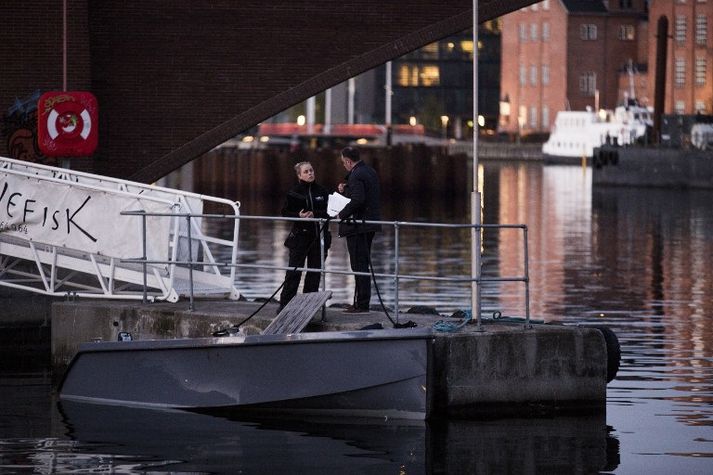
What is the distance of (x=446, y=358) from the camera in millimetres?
17641

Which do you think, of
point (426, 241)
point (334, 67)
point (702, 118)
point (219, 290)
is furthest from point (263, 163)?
point (219, 290)

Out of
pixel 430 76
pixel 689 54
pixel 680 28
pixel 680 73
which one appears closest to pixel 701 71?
pixel 689 54

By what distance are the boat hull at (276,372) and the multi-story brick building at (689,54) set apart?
110866 millimetres

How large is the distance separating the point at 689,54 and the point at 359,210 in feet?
374

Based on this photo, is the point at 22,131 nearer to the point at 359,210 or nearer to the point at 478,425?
the point at 359,210

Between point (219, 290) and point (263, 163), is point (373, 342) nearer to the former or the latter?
point (219, 290)

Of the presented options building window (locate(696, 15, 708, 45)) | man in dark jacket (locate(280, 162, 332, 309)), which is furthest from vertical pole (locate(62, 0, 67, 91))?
building window (locate(696, 15, 708, 45))

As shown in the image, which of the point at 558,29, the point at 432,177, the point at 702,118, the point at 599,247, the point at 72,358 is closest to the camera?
the point at 72,358

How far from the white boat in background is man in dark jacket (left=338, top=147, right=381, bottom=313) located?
340 feet

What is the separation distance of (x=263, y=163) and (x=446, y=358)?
72451 millimetres

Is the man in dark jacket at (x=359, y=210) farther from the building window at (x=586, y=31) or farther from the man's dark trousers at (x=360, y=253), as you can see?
the building window at (x=586, y=31)

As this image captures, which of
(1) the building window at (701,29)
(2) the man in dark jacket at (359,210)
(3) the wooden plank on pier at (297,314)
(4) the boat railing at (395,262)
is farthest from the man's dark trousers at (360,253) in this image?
(1) the building window at (701,29)

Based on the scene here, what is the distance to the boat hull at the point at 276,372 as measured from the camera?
17406 mm

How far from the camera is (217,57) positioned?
3381 cm
